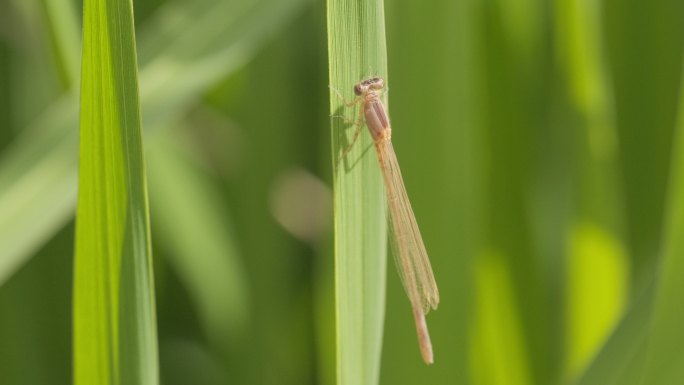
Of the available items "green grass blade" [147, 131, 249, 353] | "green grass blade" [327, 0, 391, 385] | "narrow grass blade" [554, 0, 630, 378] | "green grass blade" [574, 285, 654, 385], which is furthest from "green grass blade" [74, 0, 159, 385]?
"narrow grass blade" [554, 0, 630, 378]

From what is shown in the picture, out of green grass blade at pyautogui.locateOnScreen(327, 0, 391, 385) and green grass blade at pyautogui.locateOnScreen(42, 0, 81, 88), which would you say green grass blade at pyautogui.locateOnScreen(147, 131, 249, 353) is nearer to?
green grass blade at pyautogui.locateOnScreen(42, 0, 81, 88)

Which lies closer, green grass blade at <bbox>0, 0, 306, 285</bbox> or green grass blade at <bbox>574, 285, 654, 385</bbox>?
green grass blade at <bbox>574, 285, 654, 385</bbox>

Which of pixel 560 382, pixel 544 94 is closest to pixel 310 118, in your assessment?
pixel 544 94

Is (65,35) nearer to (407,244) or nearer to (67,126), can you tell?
(67,126)

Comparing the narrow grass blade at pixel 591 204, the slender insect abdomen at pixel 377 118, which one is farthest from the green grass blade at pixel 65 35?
the narrow grass blade at pixel 591 204

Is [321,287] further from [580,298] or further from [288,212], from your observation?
[580,298]

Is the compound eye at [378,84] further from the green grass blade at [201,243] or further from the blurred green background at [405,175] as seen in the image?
the green grass blade at [201,243]

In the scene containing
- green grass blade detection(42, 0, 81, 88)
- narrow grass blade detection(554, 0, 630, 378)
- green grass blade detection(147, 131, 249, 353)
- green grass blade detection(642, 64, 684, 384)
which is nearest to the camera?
green grass blade detection(642, 64, 684, 384)
